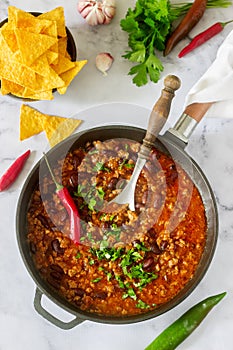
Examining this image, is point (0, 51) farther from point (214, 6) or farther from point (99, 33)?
point (214, 6)

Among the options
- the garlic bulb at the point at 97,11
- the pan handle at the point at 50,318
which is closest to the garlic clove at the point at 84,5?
the garlic bulb at the point at 97,11

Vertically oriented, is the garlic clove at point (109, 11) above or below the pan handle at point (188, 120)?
above

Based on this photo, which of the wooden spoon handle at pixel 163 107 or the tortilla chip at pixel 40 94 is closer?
the wooden spoon handle at pixel 163 107

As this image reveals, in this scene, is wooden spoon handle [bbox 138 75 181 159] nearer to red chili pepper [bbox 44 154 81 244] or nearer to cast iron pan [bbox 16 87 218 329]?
cast iron pan [bbox 16 87 218 329]

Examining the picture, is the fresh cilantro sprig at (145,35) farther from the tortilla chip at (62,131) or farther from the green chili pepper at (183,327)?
the green chili pepper at (183,327)

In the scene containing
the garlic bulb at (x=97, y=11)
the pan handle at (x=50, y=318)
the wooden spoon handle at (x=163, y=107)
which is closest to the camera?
the wooden spoon handle at (x=163, y=107)

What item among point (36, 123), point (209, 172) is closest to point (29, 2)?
point (36, 123)

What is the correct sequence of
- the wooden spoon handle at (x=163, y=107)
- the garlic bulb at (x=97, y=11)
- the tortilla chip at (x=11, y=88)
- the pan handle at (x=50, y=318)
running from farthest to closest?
the garlic bulb at (x=97, y=11) → the tortilla chip at (x=11, y=88) → the pan handle at (x=50, y=318) → the wooden spoon handle at (x=163, y=107)

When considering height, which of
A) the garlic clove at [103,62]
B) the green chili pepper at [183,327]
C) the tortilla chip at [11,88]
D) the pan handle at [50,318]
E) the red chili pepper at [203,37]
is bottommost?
the pan handle at [50,318]
